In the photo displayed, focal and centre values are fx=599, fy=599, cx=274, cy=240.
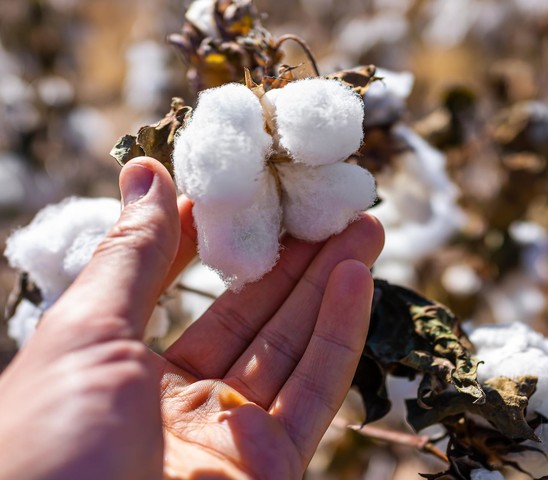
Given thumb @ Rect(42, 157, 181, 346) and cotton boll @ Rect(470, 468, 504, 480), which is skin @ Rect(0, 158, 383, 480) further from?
cotton boll @ Rect(470, 468, 504, 480)

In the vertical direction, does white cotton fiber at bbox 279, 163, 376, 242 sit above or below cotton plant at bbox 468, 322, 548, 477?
above

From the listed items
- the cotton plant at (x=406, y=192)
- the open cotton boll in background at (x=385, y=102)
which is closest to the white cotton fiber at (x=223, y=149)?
the cotton plant at (x=406, y=192)

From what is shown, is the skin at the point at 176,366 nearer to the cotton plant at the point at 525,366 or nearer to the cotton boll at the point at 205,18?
the cotton plant at the point at 525,366

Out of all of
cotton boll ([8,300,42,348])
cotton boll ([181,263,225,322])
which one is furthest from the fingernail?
cotton boll ([181,263,225,322])

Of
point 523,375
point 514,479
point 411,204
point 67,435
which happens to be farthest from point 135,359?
point 514,479

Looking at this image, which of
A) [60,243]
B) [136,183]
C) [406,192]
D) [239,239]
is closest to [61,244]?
[60,243]

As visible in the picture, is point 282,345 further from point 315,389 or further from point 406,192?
point 406,192
